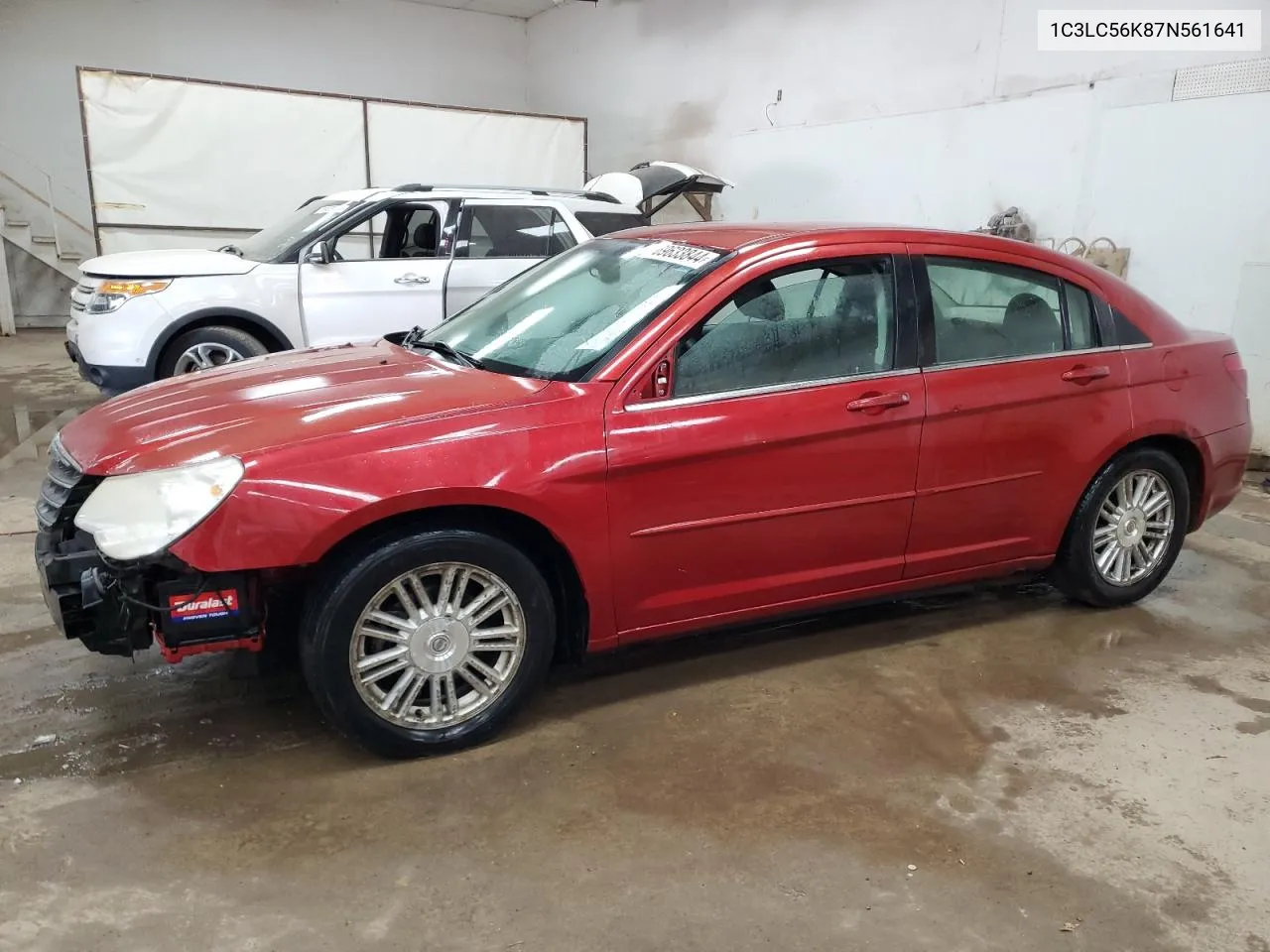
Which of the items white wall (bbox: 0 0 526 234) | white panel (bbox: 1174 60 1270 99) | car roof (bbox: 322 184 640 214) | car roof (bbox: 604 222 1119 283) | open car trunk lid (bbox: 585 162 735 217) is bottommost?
car roof (bbox: 604 222 1119 283)

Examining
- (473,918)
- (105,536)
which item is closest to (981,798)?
(473,918)

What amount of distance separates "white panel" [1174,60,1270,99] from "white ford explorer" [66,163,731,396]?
4216 mm

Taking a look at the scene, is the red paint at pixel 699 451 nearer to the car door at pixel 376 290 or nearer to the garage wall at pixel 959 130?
the car door at pixel 376 290

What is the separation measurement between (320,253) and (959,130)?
5.55 metres

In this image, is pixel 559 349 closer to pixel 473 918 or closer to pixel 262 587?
pixel 262 587

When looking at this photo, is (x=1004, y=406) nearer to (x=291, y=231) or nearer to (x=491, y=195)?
(x=491, y=195)

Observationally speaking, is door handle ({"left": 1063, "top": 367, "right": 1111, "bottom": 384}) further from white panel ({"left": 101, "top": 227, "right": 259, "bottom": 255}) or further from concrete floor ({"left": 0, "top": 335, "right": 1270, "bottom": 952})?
white panel ({"left": 101, "top": 227, "right": 259, "bottom": 255})

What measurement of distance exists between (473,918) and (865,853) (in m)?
0.96

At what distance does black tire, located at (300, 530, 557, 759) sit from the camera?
2377 mm

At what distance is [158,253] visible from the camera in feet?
19.7

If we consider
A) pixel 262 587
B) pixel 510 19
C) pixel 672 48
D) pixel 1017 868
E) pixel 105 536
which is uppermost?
pixel 510 19

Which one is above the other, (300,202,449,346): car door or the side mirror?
the side mirror

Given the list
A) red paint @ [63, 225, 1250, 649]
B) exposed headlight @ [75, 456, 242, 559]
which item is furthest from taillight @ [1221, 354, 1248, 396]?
exposed headlight @ [75, 456, 242, 559]

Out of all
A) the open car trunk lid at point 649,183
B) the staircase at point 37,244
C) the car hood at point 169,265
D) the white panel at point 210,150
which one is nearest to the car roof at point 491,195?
the open car trunk lid at point 649,183
